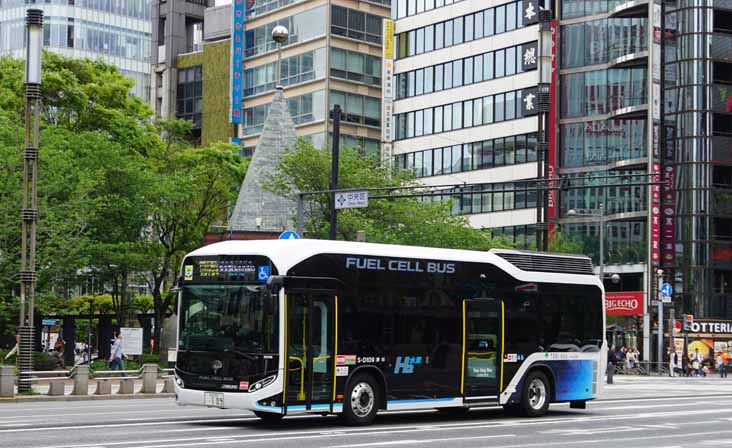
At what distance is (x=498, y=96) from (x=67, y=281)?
4621 centimetres

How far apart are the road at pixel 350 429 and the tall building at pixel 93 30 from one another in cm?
9635

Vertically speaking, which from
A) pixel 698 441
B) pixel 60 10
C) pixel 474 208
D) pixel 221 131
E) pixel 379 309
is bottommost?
pixel 698 441

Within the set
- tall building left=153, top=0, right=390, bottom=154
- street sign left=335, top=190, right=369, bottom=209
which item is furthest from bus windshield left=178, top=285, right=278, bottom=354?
tall building left=153, top=0, right=390, bottom=154

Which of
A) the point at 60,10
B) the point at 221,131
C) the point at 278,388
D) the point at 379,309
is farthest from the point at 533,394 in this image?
the point at 60,10

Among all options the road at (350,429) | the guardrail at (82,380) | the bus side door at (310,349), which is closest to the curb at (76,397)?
the guardrail at (82,380)

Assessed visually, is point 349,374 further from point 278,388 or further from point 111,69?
point 111,69

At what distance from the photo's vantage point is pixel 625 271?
79.3 metres

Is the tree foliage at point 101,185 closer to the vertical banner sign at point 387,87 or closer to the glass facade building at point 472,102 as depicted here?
the glass facade building at point 472,102

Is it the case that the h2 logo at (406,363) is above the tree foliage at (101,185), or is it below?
below

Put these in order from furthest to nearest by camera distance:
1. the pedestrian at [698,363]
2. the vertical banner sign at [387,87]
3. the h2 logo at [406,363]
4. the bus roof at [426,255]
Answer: the vertical banner sign at [387,87]
the pedestrian at [698,363]
the h2 logo at [406,363]
the bus roof at [426,255]

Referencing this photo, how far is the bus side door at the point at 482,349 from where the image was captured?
80.1 ft

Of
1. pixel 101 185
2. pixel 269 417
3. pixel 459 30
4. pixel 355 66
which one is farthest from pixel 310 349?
pixel 355 66

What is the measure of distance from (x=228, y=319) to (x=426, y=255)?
13.9ft

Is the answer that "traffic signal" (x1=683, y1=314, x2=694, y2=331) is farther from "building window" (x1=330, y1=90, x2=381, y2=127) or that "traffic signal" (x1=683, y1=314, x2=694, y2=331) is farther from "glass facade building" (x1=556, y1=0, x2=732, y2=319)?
"building window" (x1=330, y1=90, x2=381, y2=127)
